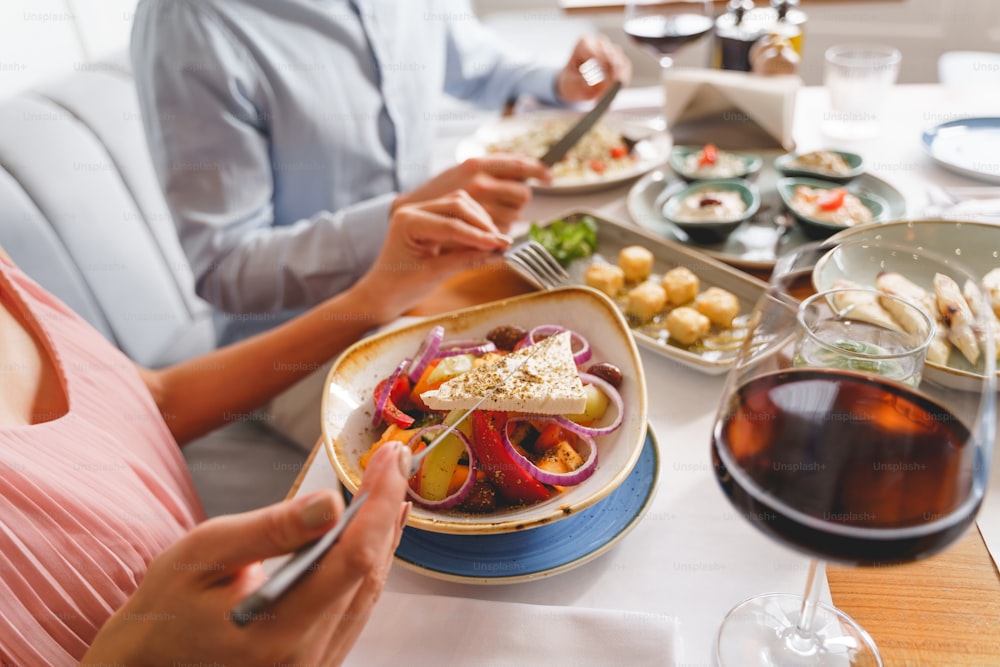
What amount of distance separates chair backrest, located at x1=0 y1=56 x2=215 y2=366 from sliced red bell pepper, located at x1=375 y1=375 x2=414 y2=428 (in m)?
0.98

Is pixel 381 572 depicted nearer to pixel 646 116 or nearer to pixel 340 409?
pixel 340 409

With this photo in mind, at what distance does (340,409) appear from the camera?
855 mm

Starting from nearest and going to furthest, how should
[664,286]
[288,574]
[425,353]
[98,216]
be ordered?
1. [288,574]
2. [425,353]
3. [664,286]
4. [98,216]

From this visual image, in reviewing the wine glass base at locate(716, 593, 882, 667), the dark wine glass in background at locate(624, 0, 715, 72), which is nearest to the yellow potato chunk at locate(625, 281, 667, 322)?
the wine glass base at locate(716, 593, 882, 667)

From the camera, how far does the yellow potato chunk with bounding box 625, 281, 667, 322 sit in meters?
1.12

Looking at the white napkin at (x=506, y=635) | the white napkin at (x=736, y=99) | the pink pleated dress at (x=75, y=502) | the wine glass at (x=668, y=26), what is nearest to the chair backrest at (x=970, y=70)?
the wine glass at (x=668, y=26)

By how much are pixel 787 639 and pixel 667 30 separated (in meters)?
1.60

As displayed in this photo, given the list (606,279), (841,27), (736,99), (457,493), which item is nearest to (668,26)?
(736,99)

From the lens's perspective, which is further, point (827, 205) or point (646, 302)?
point (827, 205)

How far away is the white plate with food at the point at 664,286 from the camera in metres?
1.04

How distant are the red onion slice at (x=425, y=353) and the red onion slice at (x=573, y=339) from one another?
4.6 inches

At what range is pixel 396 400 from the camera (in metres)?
0.87

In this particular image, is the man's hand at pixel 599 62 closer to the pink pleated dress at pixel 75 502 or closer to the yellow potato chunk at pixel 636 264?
the yellow potato chunk at pixel 636 264

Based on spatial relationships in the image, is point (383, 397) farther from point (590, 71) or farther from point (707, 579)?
point (590, 71)
